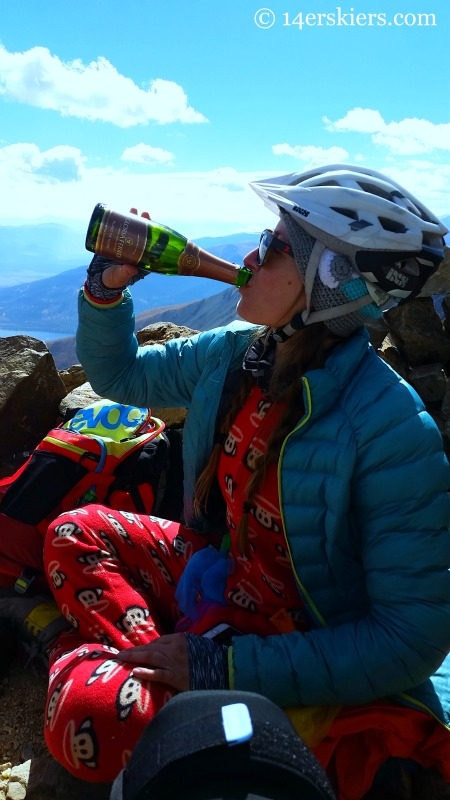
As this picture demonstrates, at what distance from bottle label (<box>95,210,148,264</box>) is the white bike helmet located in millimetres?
634

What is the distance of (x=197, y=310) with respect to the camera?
177375 mm

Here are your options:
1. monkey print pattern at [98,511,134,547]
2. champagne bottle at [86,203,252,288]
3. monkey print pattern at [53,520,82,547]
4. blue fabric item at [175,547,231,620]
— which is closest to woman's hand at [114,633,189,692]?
blue fabric item at [175,547,231,620]

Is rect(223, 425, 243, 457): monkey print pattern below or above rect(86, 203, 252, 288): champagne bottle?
below

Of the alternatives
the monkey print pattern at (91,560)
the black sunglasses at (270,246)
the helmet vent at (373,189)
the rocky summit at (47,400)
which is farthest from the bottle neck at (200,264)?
the rocky summit at (47,400)

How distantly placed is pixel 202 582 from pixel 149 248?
165 cm

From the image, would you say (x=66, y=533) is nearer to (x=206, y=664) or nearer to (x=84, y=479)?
(x=206, y=664)

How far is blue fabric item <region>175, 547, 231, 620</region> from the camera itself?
2883 mm

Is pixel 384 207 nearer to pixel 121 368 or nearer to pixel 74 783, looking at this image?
pixel 121 368

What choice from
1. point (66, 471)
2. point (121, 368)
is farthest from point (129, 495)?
point (121, 368)

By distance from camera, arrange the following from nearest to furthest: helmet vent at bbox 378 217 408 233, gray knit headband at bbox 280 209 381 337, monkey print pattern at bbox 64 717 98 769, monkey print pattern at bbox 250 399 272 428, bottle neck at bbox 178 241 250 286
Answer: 1. monkey print pattern at bbox 64 717 98 769
2. gray knit headband at bbox 280 209 381 337
3. helmet vent at bbox 378 217 408 233
4. monkey print pattern at bbox 250 399 272 428
5. bottle neck at bbox 178 241 250 286

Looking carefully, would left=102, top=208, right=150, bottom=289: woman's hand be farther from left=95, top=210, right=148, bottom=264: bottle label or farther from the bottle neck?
the bottle neck

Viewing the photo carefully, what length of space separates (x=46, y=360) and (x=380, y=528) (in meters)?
4.58

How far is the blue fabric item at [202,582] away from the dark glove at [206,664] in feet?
1.46

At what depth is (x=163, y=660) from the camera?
2375 millimetres
